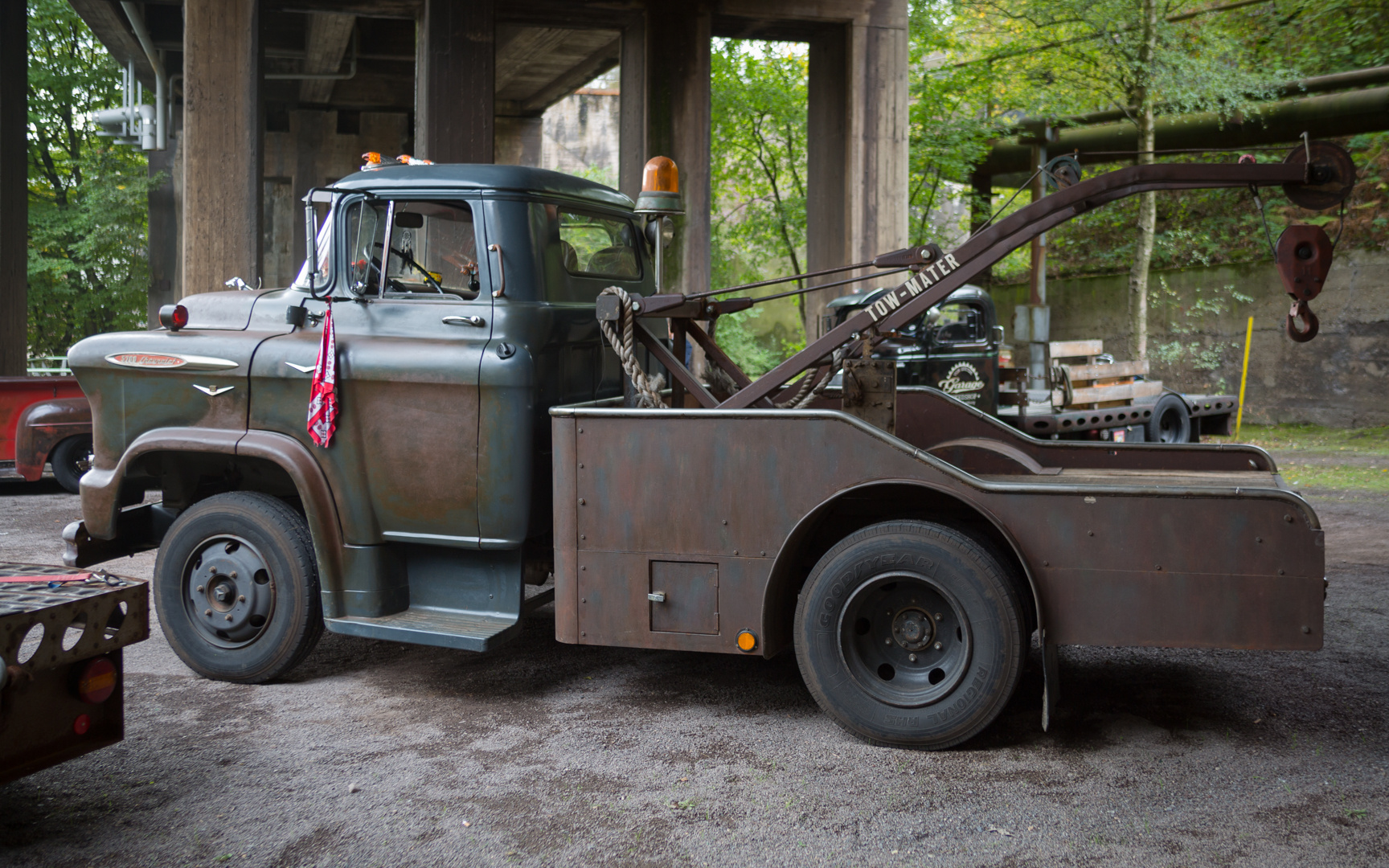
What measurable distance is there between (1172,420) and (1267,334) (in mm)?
6548

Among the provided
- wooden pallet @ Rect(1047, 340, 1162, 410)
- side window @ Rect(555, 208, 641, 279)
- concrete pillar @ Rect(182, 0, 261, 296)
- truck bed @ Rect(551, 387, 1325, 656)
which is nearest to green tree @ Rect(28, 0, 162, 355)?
concrete pillar @ Rect(182, 0, 261, 296)

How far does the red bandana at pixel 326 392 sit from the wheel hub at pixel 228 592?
2.29ft

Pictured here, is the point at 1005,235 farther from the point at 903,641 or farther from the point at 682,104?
the point at 682,104

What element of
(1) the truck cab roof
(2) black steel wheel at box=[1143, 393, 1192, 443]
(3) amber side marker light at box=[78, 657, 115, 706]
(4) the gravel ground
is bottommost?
(4) the gravel ground

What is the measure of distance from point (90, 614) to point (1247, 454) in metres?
5.08

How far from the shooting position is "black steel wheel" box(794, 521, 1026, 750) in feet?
13.7

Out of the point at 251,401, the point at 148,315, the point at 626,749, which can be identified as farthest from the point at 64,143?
the point at 626,749

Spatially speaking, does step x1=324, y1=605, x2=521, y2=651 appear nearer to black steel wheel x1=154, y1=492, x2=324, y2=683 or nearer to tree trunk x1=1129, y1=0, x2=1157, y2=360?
black steel wheel x1=154, y1=492, x2=324, y2=683

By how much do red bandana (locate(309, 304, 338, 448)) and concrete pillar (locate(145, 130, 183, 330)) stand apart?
17.5m

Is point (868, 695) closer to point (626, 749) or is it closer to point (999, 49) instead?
point (626, 749)

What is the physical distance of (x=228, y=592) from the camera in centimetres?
515

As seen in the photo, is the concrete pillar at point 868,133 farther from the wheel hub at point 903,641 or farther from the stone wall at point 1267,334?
the stone wall at point 1267,334

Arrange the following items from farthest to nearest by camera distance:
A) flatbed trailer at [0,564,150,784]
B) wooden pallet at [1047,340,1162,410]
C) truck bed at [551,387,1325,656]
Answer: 1. wooden pallet at [1047,340,1162,410]
2. truck bed at [551,387,1325,656]
3. flatbed trailer at [0,564,150,784]


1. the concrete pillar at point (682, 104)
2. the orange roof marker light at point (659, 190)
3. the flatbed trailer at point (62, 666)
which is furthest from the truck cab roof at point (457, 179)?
the concrete pillar at point (682, 104)
